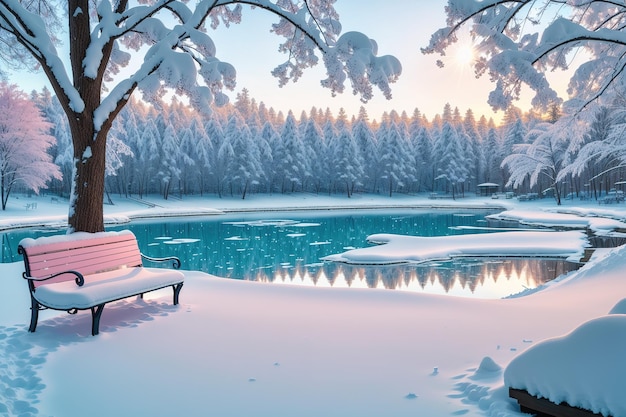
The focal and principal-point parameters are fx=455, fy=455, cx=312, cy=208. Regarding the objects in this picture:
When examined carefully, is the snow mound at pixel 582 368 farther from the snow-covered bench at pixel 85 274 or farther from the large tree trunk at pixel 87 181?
the large tree trunk at pixel 87 181

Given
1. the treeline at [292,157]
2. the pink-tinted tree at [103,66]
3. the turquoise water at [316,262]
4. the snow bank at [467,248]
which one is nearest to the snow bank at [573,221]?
the snow bank at [467,248]

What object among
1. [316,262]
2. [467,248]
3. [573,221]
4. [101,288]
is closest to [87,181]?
[101,288]

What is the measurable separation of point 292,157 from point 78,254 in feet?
202

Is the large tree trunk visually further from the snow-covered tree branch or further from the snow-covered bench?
the snow-covered tree branch

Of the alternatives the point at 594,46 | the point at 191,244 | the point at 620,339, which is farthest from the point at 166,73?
the point at 191,244

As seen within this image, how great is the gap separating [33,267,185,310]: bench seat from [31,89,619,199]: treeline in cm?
5521

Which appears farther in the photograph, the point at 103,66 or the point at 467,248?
the point at 467,248

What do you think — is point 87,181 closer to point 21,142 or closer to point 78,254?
point 78,254

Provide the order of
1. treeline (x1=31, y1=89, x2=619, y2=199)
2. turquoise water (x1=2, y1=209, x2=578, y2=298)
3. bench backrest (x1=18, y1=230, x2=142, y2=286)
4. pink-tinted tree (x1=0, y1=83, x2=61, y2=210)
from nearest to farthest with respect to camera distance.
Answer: bench backrest (x1=18, y1=230, x2=142, y2=286), turquoise water (x1=2, y1=209, x2=578, y2=298), pink-tinted tree (x1=0, y1=83, x2=61, y2=210), treeline (x1=31, y1=89, x2=619, y2=199)

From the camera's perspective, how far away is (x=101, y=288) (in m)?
5.96

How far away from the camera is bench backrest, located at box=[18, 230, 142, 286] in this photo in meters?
6.10

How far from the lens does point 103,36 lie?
315 inches

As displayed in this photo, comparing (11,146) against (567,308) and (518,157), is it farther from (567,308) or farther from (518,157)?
(518,157)

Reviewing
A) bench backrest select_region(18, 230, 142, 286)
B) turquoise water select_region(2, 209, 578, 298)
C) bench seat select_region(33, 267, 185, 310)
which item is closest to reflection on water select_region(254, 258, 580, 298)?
turquoise water select_region(2, 209, 578, 298)
